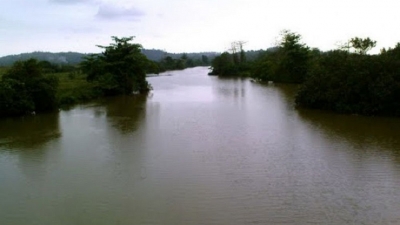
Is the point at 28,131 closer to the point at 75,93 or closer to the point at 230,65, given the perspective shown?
the point at 75,93

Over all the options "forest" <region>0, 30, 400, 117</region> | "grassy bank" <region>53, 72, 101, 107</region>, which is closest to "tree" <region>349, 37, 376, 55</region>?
"forest" <region>0, 30, 400, 117</region>

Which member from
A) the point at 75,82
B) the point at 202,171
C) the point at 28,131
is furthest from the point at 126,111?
the point at 202,171

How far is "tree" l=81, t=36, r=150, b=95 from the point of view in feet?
106

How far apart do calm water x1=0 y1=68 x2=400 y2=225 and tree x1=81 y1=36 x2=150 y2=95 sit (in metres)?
12.9

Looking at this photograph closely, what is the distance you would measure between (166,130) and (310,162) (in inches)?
275

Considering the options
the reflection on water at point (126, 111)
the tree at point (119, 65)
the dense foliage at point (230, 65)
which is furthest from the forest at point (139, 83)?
the dense foliage at point (230, 65)

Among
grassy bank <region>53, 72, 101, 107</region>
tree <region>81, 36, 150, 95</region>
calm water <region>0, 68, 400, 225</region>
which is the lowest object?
calm water <region>0, 68, 400, 225</region>

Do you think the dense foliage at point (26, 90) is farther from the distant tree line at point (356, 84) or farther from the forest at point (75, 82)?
the distant tree line at point (356, 84)

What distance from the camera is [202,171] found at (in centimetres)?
1116

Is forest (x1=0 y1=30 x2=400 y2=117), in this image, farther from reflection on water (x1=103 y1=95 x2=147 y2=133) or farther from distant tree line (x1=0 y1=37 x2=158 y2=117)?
reflection on water (x1=103 y1=95 x2=147 y2=133)

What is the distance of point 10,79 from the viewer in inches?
840

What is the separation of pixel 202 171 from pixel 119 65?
23187mm

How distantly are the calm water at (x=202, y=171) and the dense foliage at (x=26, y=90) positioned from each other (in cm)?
125

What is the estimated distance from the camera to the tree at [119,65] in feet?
106
